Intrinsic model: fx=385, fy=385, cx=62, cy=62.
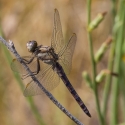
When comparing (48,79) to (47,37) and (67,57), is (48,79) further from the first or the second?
(47,37)

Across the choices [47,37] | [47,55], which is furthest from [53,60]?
[47,37]

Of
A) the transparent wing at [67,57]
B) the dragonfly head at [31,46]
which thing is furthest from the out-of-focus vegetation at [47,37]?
the dragonfly head at [31,46]

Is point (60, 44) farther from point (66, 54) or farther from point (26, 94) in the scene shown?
point (26, 94)

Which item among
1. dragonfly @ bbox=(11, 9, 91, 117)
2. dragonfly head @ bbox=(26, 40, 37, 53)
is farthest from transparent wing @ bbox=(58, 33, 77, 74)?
dragonfly head @ bbox=(26, 40, 37, 53)

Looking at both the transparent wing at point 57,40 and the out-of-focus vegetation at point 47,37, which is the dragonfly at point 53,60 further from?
the out-of-focus vegetation at point 47,37

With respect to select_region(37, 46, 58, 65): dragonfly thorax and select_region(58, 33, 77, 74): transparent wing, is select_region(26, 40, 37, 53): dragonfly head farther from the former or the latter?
select_region(58, 33, 77, 74): transparent wing

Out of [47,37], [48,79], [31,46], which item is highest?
[31,46]

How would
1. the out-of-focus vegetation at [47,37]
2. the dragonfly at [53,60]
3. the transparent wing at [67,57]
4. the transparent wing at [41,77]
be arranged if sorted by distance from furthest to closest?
the out-of-focus vegetation at [47,37]
the transparent wing at [67,57]
the dragonfly at [53,60]
the transparent wing at [41,77]

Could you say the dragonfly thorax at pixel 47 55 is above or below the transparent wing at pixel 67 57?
above
